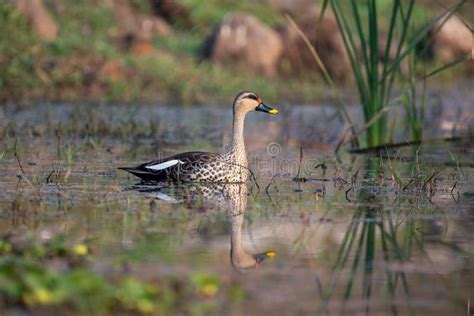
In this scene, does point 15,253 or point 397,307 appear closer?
point 397,307

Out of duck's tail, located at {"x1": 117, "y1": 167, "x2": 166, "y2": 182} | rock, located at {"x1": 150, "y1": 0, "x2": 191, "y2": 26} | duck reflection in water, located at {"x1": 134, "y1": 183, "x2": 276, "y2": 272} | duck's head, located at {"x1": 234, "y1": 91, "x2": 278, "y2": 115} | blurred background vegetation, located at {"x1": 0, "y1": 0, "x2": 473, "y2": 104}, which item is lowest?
duck reflection in water, located at {"x1": 134, "y1": 183, "x2": 276, "y2": 272}

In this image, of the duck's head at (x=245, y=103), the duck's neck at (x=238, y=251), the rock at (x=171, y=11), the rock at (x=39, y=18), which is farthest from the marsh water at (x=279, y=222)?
the rock at (x=171, y=11)

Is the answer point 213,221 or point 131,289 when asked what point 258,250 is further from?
point 131,289

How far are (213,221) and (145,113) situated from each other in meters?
9.21

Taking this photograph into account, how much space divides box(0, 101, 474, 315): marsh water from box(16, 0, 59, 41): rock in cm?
795

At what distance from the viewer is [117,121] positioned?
14.2m

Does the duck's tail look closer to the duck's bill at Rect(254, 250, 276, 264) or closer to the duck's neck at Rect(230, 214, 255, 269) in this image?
the duck's neck at Rect(230, 214, 255, 269)

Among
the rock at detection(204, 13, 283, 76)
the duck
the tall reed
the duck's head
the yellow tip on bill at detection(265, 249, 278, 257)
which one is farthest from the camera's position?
the rock at detection(204, 13, 283, 76)

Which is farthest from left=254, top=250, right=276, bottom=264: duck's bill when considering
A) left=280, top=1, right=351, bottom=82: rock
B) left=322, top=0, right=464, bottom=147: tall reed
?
left=280, top=1, right=351, bottom=82: rock

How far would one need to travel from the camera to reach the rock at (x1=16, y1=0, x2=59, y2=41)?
20.0m

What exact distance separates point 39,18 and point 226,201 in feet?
42.6

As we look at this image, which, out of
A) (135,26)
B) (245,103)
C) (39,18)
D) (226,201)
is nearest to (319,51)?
(135,26)

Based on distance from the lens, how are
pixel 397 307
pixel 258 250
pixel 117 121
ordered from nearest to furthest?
pixel 397 307, pixel 258 250, pixel 117 121

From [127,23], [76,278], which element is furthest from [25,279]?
[127,23]
